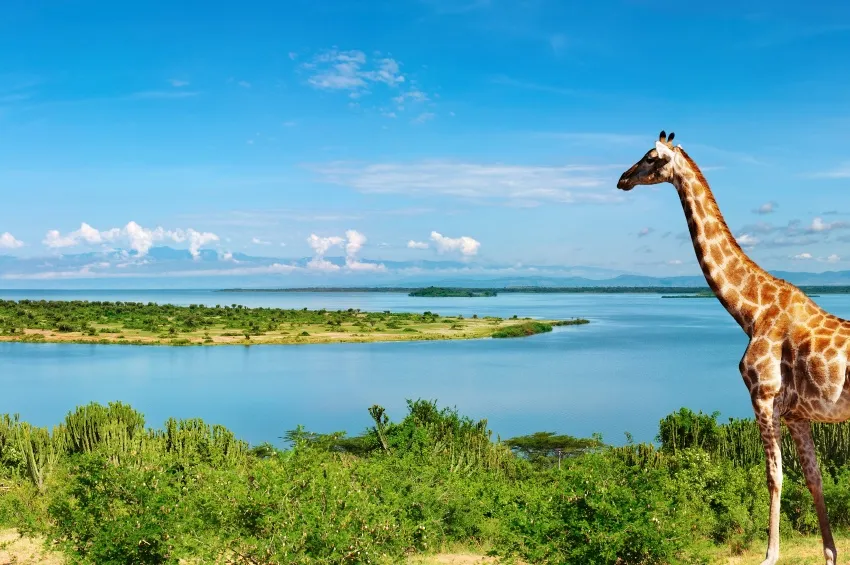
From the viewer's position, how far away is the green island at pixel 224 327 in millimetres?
69688

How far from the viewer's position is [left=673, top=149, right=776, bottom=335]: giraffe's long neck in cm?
695

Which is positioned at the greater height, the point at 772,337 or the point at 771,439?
the point at 772,337

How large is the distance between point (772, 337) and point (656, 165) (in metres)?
1.86

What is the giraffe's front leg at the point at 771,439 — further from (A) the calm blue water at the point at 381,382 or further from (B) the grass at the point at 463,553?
(A) the calm blue water at the point at 381,382

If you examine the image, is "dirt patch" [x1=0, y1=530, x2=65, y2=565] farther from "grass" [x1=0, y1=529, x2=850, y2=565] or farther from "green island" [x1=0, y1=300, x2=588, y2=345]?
"green island" [x1=0, y1=300, x2=588, y2=345]

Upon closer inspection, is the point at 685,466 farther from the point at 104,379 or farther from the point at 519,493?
the point at 104,379

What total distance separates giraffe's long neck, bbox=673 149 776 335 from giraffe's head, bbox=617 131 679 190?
0.42ft

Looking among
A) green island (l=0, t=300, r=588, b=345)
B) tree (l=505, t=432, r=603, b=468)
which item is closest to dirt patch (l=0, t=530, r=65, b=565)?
tree (l=505, t=432, r=603, b=468)

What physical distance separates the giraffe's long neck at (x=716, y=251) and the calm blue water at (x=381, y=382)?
84.1 ft

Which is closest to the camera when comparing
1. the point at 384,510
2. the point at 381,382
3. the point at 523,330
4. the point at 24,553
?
the point at 384,510

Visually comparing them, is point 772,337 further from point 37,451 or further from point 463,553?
point 37,451

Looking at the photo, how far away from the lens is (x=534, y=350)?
65.4 metres

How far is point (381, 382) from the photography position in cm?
4712

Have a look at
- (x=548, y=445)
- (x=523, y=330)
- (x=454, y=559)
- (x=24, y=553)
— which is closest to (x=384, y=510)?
(x=454, y=559)
